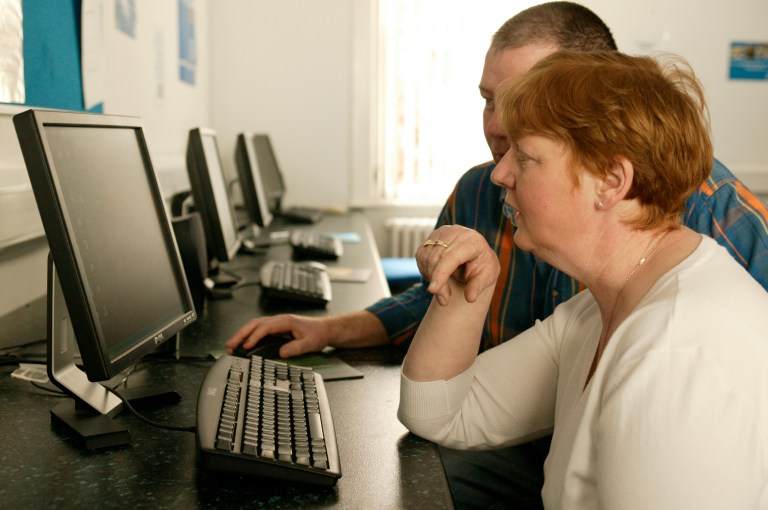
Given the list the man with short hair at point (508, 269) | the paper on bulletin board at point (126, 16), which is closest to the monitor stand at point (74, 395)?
the man with short hair at point (508, 269)

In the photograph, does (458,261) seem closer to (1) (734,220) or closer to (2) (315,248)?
(1) (734,220)

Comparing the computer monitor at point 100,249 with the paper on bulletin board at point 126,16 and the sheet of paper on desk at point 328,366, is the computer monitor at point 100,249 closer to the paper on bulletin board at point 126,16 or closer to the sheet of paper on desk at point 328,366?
the sheet of paper on desk at point 328,366

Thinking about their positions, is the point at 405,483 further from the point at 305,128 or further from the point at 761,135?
the point at 761,135

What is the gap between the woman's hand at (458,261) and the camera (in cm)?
110

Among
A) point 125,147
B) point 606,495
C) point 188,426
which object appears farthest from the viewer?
point 125,147

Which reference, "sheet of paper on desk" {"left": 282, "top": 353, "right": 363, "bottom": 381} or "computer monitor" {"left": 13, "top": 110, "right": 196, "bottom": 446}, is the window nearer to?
"sheet of paper on desk" {"left": 282, "top": 353, "right": 363, "bottom": 381}

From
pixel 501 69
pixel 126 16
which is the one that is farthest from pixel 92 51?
pixel 501 69

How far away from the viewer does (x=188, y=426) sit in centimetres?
106

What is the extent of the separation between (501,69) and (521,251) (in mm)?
380

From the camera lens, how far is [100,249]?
3.26 feet

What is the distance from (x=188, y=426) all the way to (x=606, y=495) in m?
0.56

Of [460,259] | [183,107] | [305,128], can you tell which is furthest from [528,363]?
[305,128]

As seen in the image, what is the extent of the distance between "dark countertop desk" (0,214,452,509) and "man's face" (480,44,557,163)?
56cm

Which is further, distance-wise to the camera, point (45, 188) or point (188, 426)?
point (188, 426)
